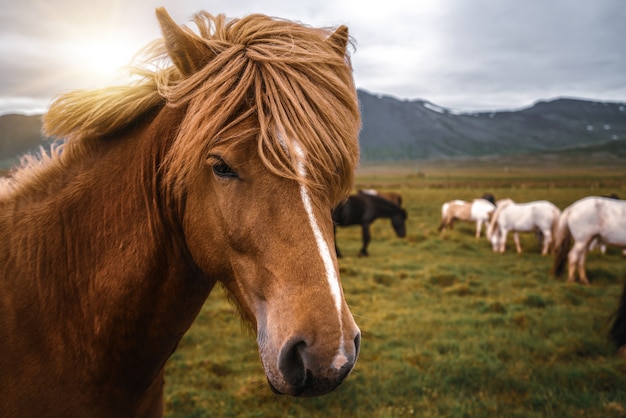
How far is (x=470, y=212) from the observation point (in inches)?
814

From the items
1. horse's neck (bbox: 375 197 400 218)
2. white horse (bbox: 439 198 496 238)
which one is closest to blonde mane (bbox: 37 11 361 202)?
horse's neck (bbox: 375 197 400 218)

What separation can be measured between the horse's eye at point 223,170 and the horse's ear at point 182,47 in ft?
1.65

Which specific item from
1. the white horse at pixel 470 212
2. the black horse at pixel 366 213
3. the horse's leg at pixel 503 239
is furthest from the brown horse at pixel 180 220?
the white horse at pixel 470 212

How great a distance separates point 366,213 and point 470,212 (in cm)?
714

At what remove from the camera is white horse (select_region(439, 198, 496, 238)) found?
19.5 meters

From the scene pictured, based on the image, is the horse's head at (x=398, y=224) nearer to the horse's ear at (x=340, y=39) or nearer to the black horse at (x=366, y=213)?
the black horse at (x=366, y=213)

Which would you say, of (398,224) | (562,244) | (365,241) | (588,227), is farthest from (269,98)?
(398,224)

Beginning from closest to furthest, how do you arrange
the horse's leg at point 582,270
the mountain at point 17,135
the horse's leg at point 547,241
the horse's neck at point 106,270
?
the horse's neck at point 106,270 → the horse's leg at point 582,270 → the horse's leg at point 547,241 → the mountain at point 17,135

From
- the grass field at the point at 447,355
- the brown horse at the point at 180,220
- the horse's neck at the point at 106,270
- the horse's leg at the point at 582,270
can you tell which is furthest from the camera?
the horse's leg at the point at 582,270

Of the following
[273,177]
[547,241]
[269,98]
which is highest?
[269,98]

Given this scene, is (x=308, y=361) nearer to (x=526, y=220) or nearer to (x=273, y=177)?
(x=273, y=177)

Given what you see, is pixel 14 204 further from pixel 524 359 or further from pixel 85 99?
pixel 524 359

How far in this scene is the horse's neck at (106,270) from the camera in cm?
186

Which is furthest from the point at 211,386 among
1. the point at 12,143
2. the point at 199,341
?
the point at 12,143
